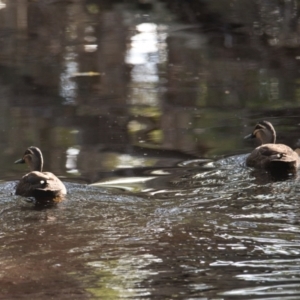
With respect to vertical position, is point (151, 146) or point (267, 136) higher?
point (267, 136)

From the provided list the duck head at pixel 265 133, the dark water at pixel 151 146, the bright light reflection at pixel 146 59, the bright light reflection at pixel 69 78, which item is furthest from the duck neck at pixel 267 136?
the bright light reflection at pixel 69 78

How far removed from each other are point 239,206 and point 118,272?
2482 millimetres

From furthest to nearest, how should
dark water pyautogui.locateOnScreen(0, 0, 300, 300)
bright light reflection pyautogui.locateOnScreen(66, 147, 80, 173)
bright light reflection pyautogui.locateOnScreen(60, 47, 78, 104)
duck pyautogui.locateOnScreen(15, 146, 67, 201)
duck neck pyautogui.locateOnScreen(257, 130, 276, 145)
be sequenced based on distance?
bright light reflection pyautogui.locateOnScreen(60, 47, 78, 104), duck neck pyautogui.locateOnScreen(257, 130, 276, 145), bright light reflection pyautogui.locateOnScreen(66, 147, 80, 173), duck pyautogui.locateOnScreen(15, 146, 67, 201), dark water pyautogui.locateOnScreen(0, 0, 300, 300)

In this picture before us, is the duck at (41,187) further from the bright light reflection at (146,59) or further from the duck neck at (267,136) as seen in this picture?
the bright light reflection at (146,59)

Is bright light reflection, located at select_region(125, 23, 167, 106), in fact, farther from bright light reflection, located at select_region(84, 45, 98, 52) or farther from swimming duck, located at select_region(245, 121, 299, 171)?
swimming duck, located at select_region(245, 121, 299, 171)

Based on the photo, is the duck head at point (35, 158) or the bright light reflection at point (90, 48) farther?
the bright light reflection at point (90, 48)

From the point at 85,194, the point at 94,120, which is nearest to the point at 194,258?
the point at 85,194

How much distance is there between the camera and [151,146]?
12.4 meters

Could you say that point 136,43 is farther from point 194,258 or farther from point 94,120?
point 194,258

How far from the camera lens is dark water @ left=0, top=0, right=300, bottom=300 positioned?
23.4 feet

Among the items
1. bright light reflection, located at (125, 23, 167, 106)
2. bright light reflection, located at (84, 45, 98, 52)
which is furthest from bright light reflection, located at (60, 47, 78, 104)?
bright light reflection, located at (125, 23, 167, 106)

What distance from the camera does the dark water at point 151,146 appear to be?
7.12 meters

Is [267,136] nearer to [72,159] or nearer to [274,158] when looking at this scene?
[274,158]

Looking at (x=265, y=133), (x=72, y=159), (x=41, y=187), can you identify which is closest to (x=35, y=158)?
(x=72, y=159)
